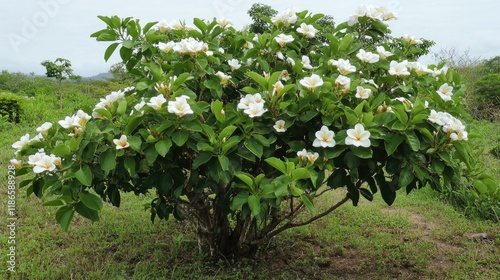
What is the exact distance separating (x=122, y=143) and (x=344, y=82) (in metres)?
0.90

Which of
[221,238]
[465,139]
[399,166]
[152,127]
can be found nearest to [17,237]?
[221,238]

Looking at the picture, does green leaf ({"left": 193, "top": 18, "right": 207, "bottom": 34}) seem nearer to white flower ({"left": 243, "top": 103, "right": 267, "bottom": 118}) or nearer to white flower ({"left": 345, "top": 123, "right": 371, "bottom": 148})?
white flower ({"left": 243, "top": 103, "right": 267, "bottom": 118})

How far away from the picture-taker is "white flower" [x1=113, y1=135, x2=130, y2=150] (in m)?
1.73

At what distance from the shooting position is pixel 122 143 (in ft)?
5.72

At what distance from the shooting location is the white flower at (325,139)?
69.0 inches

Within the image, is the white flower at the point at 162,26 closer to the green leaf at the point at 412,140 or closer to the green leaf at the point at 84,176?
the green leaf at the point at 84,176

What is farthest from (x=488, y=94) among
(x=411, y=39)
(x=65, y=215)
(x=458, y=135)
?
(x=65, y=215)

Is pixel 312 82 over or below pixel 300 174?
over

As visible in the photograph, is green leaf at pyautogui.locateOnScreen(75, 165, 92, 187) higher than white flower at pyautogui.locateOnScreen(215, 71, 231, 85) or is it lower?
lower

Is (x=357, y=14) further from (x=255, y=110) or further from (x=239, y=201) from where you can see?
(x=239, y=201)

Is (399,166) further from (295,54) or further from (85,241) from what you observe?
(85,241)

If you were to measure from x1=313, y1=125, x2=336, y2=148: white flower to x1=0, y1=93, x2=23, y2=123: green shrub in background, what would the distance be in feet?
21.0

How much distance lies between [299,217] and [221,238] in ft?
3.31

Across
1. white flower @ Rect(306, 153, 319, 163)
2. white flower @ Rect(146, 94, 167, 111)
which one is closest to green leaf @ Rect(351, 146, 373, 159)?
white flower @ Rect(306, 153, 319, 163)
